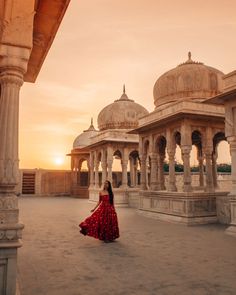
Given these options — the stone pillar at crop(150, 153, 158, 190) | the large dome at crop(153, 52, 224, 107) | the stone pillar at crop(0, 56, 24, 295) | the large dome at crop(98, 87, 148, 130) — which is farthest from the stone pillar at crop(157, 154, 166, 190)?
the stone pillar at crop(0, 56, 24, 295)

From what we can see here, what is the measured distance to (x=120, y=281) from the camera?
14.3ft

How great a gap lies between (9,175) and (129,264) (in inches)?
112

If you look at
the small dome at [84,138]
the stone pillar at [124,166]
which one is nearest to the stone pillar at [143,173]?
the stone pillar at [124,166]

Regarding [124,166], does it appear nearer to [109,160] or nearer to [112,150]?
[109,160]

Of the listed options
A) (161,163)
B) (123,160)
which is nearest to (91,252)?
(161,163)

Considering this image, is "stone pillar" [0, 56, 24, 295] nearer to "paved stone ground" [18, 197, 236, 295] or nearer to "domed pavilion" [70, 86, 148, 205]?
"paved stone ground" [18, 197, 236, 295]

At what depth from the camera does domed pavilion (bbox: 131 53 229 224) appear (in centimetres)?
1151

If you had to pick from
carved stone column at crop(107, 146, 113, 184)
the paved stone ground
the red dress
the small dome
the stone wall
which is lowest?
the paved stone ground

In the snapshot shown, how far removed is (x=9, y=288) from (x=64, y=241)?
400 cm

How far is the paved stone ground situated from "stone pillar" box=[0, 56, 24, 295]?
1.86ft

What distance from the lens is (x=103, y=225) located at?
7.52 m

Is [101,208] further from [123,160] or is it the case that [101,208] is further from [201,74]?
[123,160]

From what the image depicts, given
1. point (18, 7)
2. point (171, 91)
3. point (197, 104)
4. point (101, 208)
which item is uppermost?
point (171, 91)

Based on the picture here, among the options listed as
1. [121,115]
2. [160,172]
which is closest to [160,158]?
[160,172]
